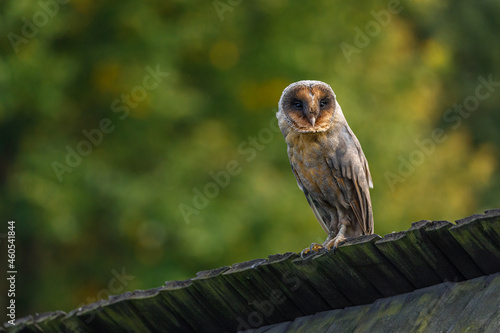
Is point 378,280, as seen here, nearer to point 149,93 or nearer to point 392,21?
point 149,93

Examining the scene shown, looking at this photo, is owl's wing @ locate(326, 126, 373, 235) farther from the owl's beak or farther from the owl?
the owl's beak

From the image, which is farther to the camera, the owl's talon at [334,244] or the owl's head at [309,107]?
the owl's head at [309,107]

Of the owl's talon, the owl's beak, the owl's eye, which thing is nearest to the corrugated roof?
the owl's talon

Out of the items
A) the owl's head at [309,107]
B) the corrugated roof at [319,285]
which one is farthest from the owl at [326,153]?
the corrugated roof at [319,285]

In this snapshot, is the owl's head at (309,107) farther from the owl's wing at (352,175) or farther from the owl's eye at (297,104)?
the owl's wing at (352,175)

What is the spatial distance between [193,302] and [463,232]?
1922mm

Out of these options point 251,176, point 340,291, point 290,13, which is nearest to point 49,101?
point 251,176

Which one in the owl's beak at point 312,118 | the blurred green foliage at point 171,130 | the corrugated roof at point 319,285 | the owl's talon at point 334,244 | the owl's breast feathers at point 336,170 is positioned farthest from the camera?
the blurred green foliage at point 171,130

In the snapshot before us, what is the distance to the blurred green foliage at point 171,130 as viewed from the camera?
1407 centimetres

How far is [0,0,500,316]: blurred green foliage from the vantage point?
14070 mm

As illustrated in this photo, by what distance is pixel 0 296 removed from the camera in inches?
626

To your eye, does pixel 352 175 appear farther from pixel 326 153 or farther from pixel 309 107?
pixel 309 107

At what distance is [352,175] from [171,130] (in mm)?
8816

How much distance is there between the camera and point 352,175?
6727 millimetres
